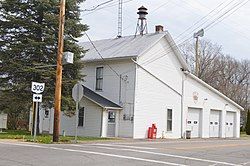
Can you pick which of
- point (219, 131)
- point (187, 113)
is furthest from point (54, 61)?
point (219, 131)

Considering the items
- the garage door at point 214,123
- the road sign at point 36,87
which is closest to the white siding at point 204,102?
the garage door at point 214,123

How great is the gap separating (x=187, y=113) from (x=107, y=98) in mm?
8684

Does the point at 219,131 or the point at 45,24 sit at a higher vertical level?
the point at 45,24

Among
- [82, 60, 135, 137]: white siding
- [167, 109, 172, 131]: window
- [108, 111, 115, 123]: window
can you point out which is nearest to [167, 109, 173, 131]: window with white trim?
[167, 109, 172, 131]: window

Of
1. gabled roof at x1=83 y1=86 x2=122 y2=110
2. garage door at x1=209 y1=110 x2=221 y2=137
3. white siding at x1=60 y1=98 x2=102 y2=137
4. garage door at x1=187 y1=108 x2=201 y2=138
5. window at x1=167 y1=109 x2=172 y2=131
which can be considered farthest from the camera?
garage door at x1=209 y1=110 x2=221 y2=137

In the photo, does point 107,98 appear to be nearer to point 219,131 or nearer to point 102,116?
point 102,116

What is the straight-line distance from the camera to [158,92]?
119 ft

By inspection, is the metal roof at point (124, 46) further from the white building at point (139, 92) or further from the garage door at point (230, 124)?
the garage door at point (230, 124)

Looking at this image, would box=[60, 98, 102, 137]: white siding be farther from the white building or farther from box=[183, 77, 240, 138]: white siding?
box=[183, 77, 240, 138]: white siding

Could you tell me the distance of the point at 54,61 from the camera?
3103 centimetres

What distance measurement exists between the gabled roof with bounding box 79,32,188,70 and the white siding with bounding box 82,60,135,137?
64cm

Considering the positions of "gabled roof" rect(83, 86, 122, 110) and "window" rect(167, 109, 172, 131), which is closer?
"gabled roof" rect(83, 86, 122, 110)

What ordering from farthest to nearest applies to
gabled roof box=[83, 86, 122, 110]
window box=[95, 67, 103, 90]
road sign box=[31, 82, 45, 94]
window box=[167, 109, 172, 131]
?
window box=[167, 109, 172, 131]
window box=[95, 67, 103, 90]
gabled roof box=[83, 86, 122, 110]
road sign box=[31, 82, 45, 94]

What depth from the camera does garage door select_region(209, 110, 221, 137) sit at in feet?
144
